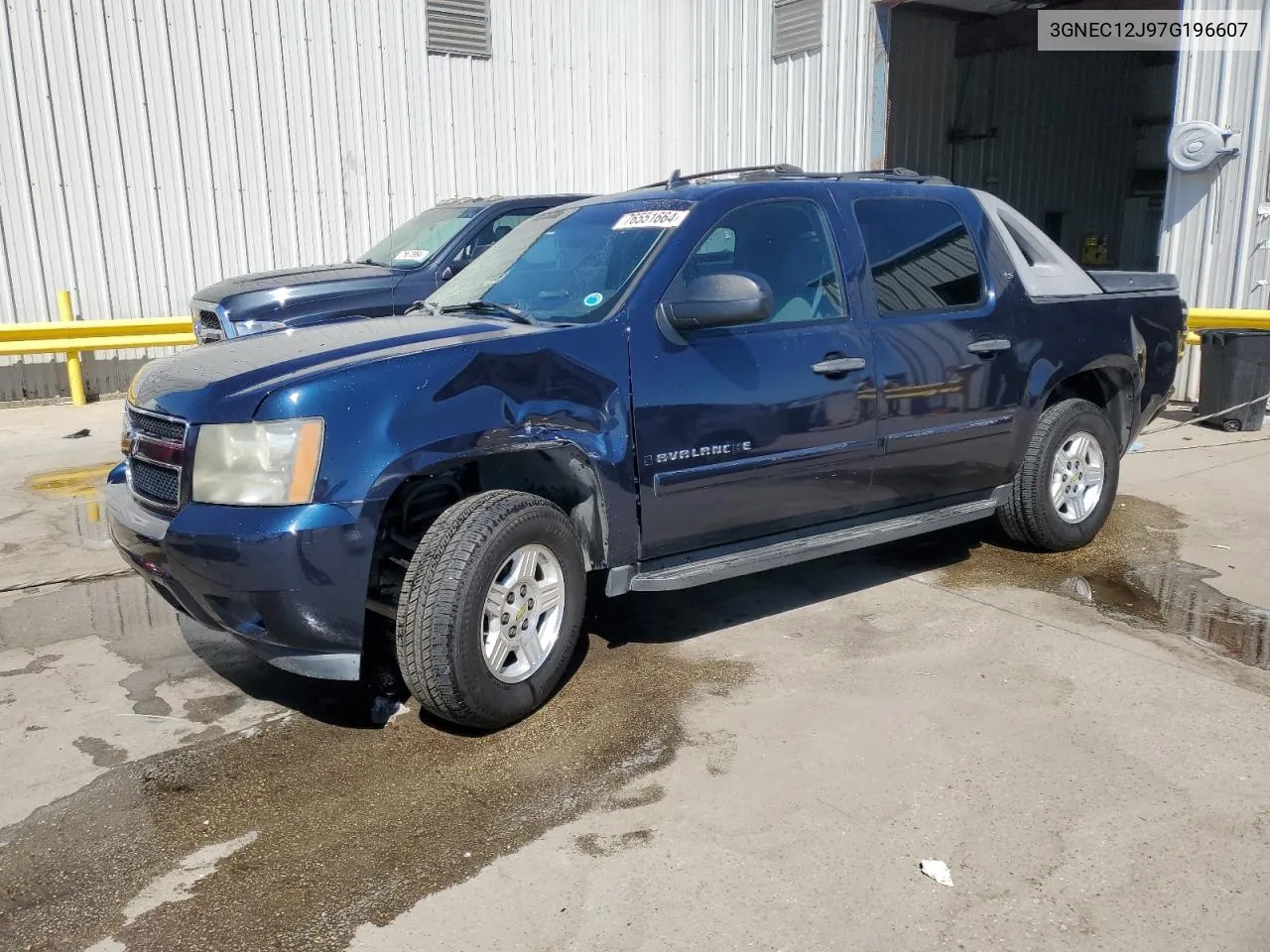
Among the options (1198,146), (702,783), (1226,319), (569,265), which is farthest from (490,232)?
(702,783)

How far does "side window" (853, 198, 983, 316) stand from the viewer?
4.53 meters

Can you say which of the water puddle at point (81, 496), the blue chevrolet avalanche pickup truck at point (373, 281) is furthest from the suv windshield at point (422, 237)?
the water puddle at point (81, 496)

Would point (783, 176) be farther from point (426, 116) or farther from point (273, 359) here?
point (426, 116)

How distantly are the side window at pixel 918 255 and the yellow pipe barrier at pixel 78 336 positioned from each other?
805 centimetres

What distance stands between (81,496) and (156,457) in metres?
4.17

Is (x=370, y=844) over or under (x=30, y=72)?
under

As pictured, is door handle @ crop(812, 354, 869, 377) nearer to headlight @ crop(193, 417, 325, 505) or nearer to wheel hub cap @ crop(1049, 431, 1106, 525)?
wheel hub cap @ crop(1049, 431, 1106, 525)

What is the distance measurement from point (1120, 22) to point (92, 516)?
13492 millimetres

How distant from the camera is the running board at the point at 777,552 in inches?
152

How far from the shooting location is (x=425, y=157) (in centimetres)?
1298

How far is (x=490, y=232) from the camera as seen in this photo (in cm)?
909

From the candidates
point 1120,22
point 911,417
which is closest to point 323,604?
point 911,417

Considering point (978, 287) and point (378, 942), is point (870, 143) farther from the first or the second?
point (378, 942)

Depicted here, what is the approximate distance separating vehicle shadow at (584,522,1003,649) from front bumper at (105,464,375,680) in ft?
4.78
